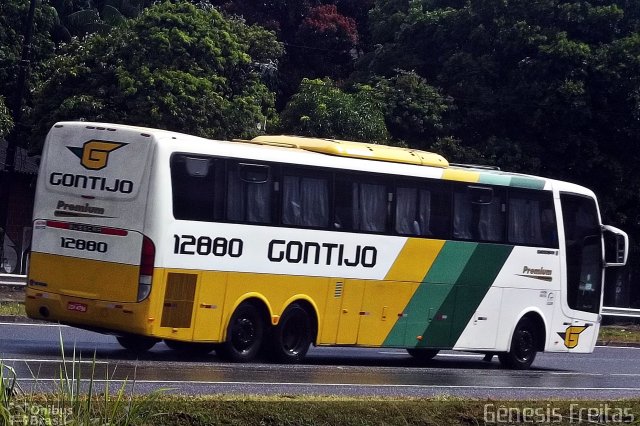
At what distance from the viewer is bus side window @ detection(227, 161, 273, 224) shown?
15375 millimetres

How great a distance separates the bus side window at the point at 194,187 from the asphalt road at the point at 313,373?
1.95 metres

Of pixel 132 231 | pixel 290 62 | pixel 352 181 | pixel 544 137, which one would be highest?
pixel 290 62

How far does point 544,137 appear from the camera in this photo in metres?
32.8

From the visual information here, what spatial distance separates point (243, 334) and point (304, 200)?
210 centimetres

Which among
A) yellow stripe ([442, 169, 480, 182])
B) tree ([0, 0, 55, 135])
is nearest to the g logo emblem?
yellow stripe ([442, 169, 480, 182])

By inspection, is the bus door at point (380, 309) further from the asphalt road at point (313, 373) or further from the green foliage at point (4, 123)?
the green foliage at point (4, 123)

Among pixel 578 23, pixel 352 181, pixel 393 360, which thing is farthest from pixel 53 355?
pixel 578 23

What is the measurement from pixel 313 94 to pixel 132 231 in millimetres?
16761

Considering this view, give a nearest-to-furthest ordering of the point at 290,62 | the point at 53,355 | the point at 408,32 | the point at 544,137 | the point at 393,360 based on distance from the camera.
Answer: the point at 53,355, the point at 393,360, the point at 544,137, the point at 408,32, the point at 290,62

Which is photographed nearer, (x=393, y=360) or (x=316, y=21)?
(x=393, y=360)

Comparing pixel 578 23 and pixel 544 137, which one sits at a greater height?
pixel 578 23

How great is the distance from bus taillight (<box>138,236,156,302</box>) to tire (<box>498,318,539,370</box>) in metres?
7.16

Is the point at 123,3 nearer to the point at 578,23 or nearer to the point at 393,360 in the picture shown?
the point at 578,23

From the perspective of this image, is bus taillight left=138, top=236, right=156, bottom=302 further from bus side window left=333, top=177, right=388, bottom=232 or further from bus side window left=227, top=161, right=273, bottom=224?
bus side window left=333, top=177, right=388, bottom=232
